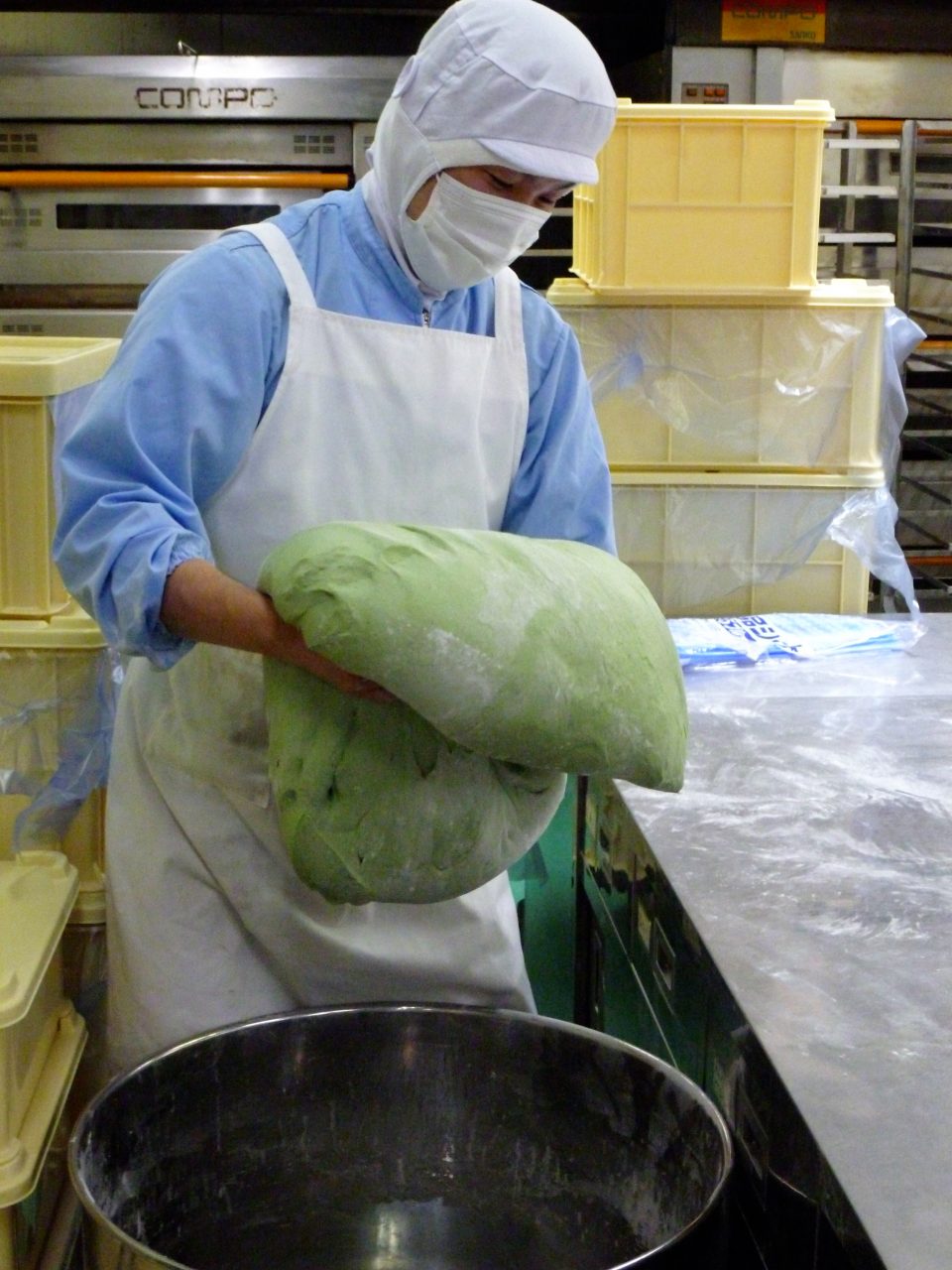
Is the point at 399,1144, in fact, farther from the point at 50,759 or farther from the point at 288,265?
the point at 288,265

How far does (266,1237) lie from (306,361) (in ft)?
2.46

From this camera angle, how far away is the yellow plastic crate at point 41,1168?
129cm

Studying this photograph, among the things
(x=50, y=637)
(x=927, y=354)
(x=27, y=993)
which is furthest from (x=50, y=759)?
(x=927, y=354)

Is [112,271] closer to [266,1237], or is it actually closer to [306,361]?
[306,361]

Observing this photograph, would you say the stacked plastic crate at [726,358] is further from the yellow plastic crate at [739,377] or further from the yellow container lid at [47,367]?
the yellow container lid at [47,367]

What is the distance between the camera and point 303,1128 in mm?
1262

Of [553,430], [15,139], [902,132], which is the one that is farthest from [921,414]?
[553,430]

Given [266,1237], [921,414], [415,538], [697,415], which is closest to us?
[415,538]

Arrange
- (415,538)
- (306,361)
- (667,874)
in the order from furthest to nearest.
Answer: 1. (667,874)
2. (306,361)
3. (415,538)

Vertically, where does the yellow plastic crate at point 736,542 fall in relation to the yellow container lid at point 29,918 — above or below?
above

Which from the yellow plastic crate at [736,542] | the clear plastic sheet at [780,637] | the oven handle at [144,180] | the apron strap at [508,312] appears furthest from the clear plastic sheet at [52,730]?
the oven handle at [144,180]

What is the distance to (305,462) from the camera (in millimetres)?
1332

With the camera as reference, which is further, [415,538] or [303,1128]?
[303,1128]

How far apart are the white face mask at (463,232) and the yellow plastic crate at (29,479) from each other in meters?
0.45
